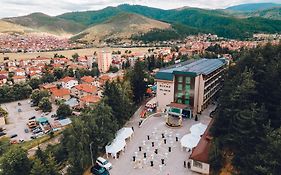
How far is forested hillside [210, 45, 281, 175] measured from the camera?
1828 centimetres

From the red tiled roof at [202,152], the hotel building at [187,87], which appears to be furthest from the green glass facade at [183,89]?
the red tiled roof at [202,152]

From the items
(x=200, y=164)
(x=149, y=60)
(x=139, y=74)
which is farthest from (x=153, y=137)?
(x=149, y=60)

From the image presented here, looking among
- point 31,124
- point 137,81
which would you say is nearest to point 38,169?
point 137,81

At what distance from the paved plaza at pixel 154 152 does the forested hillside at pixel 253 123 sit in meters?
4.17

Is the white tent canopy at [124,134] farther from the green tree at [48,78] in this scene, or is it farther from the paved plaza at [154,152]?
the green tree at [48,78]

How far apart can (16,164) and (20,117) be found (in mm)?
29891

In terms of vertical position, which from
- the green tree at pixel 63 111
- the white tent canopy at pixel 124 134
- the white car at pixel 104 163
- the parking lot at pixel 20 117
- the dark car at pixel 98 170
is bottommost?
the parking lot at pixel 20 117

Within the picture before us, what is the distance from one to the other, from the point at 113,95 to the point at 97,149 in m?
7.88

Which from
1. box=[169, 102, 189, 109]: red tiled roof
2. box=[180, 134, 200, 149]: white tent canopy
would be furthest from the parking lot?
box=[180, 134, 200, 149]: white tent canopy

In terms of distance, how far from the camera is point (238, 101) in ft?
76.2

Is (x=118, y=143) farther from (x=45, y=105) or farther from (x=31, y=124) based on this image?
(x=45, y=105)

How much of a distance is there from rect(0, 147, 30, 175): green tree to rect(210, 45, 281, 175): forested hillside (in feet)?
57.0

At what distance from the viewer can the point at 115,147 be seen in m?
25.4

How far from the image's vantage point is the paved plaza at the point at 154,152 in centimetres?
2272
